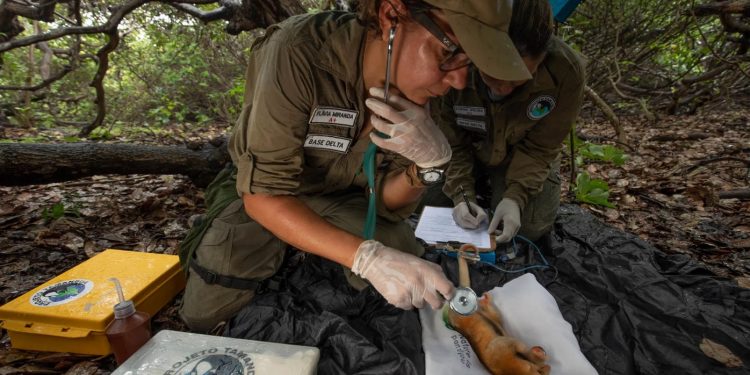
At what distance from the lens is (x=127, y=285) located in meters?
1.89

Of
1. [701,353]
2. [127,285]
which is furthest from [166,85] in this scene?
[701,353]

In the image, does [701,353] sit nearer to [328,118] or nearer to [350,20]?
[328,118]

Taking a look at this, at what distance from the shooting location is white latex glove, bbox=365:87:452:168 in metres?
1.68

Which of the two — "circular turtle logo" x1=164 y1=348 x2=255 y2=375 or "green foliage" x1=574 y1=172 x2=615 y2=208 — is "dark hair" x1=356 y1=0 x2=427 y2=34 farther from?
"green foliage" x1=574 y1=172 x2=615 y2=208

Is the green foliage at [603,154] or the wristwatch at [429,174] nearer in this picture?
the wristwatch at [429,174]

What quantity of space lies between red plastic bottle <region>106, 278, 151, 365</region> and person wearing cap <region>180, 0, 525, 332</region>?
403 millimetres

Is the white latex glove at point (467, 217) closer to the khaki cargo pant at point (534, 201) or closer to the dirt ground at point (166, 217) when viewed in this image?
the khaki cargo pant at point (534, 201)

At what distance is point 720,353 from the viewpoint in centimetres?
164

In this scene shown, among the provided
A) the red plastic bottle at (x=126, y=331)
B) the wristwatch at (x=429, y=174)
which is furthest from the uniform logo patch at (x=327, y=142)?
the red plastic bottle at (x=126, y=331)

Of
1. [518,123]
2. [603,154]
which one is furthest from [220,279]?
[603,154]

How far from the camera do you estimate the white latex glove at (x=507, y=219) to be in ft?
8.08

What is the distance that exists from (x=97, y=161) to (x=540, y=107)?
11.2 ft

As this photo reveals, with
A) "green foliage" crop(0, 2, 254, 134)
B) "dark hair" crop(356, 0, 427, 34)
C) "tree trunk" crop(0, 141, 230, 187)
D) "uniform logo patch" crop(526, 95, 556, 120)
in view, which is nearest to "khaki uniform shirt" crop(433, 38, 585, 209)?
"uniform logo patch" crop(526, 95, 556, 120)

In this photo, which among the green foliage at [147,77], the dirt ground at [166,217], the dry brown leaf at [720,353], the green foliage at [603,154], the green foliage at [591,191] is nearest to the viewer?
the dry brown leaf at [720,353]
